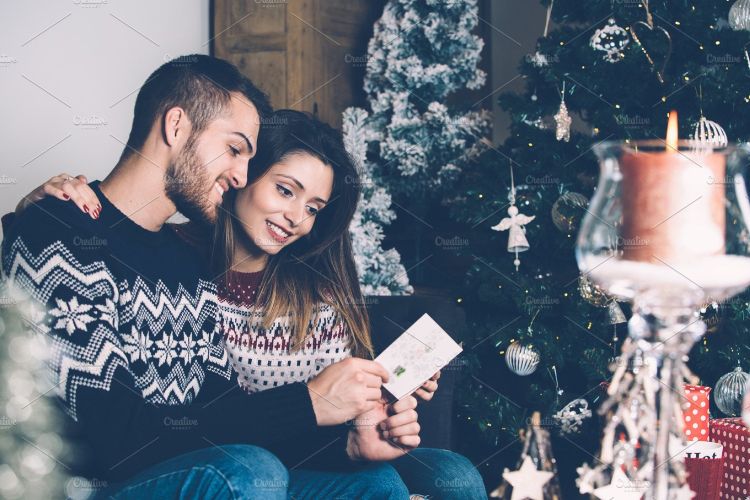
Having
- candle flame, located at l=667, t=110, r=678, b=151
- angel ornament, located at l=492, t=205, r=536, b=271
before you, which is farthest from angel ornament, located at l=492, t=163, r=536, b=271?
candle flame, located at l=667, t=110, r=678, b=151

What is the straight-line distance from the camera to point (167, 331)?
5.12 feet

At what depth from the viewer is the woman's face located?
188 cm

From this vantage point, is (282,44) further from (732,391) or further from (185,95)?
(732,391)

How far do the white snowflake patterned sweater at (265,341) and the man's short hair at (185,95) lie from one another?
42 centimetres

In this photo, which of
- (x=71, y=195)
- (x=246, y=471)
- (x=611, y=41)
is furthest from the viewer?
(x=611, y=41)

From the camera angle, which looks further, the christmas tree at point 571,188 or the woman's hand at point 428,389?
the christmas tree at point 571,188

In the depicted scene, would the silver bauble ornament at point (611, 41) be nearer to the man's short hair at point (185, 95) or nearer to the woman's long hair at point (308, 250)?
the woman's long hair at point (308, 250)

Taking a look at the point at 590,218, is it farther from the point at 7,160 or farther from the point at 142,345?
the point at 7,160

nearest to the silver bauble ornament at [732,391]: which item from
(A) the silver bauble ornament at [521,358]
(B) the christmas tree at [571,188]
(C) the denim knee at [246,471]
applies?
(B) the christmas tree at [571,188]

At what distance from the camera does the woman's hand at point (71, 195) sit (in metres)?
1.40

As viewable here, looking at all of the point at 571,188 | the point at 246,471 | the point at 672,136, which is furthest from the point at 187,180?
the point at 571,188

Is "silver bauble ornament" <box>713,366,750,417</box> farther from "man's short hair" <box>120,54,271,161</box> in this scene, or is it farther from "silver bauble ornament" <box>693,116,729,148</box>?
"man's short hair" <box>120,54,271,161</box>

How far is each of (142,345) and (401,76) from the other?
187 centimetres

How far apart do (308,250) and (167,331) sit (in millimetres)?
515
